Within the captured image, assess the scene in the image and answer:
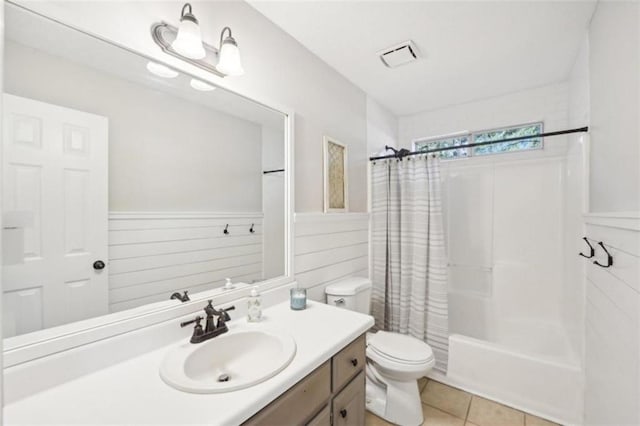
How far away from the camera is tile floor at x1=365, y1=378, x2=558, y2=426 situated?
1.73 m

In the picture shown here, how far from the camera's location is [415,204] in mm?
2248

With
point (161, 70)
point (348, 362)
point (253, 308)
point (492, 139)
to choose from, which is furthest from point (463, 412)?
point (161, 70)

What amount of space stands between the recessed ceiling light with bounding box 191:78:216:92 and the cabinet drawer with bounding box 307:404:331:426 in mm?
1425

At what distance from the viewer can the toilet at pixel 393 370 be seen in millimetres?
1646

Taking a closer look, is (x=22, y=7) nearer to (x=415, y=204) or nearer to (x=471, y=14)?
(x=471, y=14)

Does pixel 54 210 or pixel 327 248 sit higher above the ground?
pixel 54 210

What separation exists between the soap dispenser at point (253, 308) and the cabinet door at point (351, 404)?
1.58 feet

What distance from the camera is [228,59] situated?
125 centimetres

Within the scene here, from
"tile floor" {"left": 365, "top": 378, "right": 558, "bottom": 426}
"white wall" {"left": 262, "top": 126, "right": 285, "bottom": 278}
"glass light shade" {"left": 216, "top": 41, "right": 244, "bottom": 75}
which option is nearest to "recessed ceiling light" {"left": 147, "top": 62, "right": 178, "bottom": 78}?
"glass light shade" {"left": 216, "top": 41, "right": 244, "bottom": 75}

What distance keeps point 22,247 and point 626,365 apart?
7.01 feet

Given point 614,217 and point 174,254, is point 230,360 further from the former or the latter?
point 614,217

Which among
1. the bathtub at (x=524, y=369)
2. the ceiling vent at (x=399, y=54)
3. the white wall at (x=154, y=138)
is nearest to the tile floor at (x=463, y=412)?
the bathtub at (x=524, y=369)

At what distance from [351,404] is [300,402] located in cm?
41

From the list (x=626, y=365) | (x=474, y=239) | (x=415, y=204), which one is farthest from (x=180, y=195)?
(x=474, y=239)
